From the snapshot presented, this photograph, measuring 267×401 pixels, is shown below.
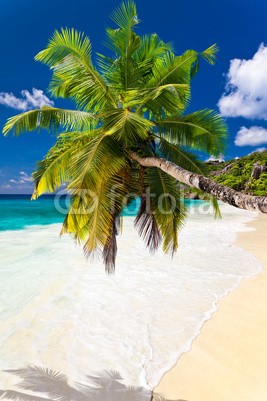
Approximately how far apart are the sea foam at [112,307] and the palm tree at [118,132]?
182cm

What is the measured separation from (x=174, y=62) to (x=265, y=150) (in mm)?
60782

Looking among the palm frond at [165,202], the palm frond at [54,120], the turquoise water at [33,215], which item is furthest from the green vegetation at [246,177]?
the palm frond at [54,120]

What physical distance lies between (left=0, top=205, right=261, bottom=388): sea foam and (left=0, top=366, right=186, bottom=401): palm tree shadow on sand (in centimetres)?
16

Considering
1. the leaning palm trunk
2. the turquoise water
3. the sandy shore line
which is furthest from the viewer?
the turquoise water

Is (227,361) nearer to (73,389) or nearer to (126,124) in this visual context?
(73,389)

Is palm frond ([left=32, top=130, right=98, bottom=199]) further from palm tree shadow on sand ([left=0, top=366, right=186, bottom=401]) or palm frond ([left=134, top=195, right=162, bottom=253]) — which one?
palm tree shadow on sand ([left=0, top=366, right=186, bottom=401])

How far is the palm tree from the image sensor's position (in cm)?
456

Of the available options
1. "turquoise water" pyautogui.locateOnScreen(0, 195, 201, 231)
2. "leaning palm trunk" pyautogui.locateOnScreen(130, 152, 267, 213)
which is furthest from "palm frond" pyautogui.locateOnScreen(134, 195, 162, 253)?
"turquoise water" pyautogui.locateOnScreen(0, 195, 201, 231)

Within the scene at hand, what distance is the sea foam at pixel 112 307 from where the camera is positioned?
209 inches

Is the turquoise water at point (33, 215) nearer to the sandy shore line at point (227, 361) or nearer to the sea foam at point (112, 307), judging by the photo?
the sea foam at point (112, 307)

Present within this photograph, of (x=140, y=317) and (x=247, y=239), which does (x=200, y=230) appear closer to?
(x=247, y=239)

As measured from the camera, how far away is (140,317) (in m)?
6.88

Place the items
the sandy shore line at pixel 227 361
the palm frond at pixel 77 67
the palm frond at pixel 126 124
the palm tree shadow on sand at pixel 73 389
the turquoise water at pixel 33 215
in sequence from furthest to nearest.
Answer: the turquoise water at pixel 33 215, the palm frond at pixel 77 67, the palm tree shadow on sand at pixel 73 389, the sandy shore line at pixel 227 361, the palm frond at pixel 126 124

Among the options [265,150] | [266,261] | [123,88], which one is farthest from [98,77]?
[265,150]
